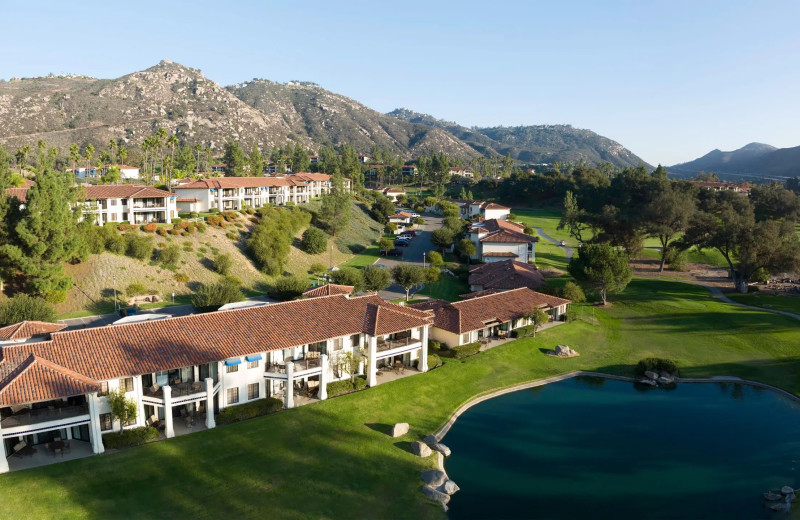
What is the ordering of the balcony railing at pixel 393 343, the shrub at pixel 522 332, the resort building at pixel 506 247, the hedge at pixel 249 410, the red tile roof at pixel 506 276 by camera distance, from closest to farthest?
the hedge at pixel 249 410 < the balcony railing at pixel 393 343 < the shrub at pixel 522 332 < the red tile roof at pixel 506 276 < the resort building at pixel 506 247

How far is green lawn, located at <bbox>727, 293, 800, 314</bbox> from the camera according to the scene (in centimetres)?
6669

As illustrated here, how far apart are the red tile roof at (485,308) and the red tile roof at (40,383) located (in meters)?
31.4

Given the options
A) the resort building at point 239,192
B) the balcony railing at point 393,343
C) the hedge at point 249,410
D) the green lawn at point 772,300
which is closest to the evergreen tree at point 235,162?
the resort building at point 239,192

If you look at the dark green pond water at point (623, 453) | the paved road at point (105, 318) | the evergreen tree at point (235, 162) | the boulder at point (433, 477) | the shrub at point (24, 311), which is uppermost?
the evergreen tree at point (235, 162)

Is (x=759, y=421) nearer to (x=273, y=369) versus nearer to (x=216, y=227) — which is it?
(x=273, y=369)

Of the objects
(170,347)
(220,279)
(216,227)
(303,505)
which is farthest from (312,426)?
(216,227)

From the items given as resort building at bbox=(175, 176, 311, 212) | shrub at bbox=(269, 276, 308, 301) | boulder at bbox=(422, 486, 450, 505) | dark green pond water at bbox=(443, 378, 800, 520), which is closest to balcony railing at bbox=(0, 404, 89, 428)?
boulder at bbox=(422, 486, 450, 505)

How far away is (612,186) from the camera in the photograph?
154m

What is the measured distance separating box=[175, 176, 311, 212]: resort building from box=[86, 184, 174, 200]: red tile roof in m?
11.4

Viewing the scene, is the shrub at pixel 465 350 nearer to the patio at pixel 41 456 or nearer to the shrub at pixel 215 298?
the shrub at pixel 215 298

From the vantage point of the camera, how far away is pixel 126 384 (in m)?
32.3

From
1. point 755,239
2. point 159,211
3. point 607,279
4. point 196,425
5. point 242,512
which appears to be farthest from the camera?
point 159,211

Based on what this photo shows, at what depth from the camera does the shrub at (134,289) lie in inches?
2467

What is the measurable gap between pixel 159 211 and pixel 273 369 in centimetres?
5841
